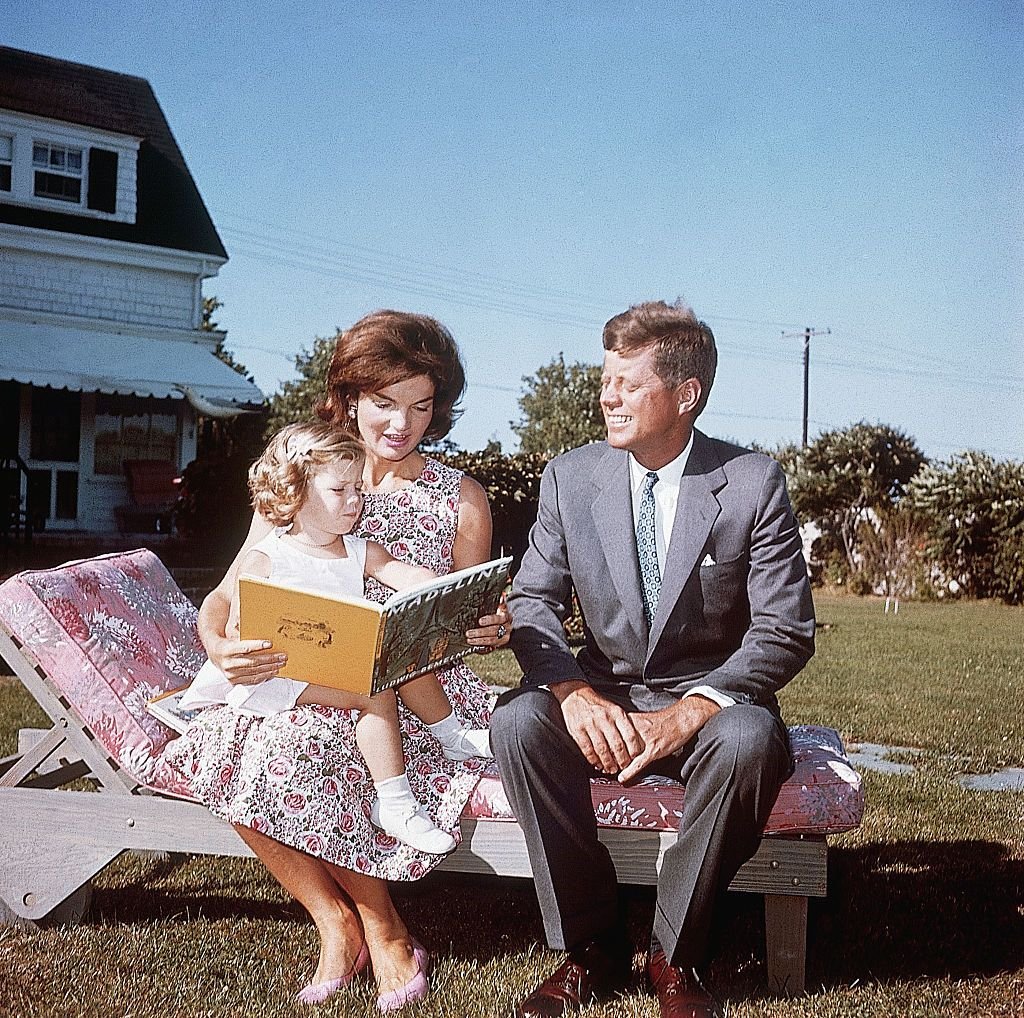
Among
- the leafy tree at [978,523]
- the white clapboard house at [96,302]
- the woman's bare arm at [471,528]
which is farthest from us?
the white clapboard house at [96,302]

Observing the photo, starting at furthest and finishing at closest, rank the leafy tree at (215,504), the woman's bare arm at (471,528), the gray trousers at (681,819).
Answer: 1. the leafy tree at (215,504)
2. the woman's bare arm at (471,528)
3. the gray trousers at (681,819)

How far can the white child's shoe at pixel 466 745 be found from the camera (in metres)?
Result: 3.35

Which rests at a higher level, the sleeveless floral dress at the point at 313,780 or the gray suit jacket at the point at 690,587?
the gray suit jacket at the point at 690,587

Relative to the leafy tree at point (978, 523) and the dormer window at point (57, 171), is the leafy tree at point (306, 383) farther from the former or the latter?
the leafy tree at point (978, 523)

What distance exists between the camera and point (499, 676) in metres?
7.82

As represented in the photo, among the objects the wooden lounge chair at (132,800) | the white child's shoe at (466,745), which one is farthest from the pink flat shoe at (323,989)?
the white child's shoe at (466,745)

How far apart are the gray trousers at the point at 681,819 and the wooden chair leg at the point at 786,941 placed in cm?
23

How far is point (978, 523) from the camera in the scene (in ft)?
44.5

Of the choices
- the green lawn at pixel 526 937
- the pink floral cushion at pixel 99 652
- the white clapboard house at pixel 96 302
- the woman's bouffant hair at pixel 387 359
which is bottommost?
the green lawn at pixel 526 937

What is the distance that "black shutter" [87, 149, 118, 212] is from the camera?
56.1 feet

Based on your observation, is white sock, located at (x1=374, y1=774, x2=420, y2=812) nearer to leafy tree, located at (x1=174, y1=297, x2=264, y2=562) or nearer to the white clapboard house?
→ leafy tree, located at (x1=174, y1=297, x2=264, y2=562)

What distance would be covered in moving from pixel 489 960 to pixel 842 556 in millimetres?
13469

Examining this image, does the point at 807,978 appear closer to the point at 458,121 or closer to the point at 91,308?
the point at 458,121

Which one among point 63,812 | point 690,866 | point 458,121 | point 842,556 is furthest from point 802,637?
point 842,556
